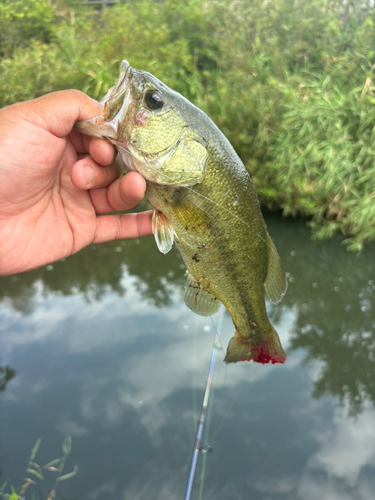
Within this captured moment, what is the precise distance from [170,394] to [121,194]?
2391 millimetres

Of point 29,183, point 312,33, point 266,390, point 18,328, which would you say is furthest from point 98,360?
point 312,33

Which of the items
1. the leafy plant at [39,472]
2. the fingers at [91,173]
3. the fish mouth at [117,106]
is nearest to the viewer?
the fish mouth at [117,106]

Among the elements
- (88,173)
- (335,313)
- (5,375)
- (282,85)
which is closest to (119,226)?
(88,173)

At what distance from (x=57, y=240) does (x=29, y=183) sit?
338 mm

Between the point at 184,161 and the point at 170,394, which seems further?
the point at 170,394

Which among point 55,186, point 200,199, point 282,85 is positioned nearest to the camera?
point 200,199

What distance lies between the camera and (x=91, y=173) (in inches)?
64.4

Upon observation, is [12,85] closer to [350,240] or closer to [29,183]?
[29,183]

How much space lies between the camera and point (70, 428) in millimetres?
3039

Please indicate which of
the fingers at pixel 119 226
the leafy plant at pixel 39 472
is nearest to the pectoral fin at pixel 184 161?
A: the fingers at pixel 119 226

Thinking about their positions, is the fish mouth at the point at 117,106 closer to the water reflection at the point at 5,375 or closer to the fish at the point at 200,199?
the fish at the point at 200,199

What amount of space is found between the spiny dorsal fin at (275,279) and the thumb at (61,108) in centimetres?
98

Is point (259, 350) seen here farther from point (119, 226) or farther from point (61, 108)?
point (61, 108)

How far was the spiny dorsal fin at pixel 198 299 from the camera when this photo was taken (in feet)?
5.42
